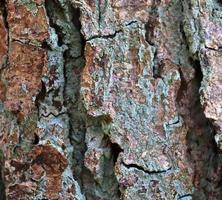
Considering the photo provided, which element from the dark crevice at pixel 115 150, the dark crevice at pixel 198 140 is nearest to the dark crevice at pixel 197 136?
the dark crevice at pixel 198 140

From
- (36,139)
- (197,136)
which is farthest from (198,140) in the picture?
(36,139)

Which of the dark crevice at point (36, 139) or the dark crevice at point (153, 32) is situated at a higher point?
the dark crevice at point (153, 32)

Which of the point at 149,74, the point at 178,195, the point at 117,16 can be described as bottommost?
the point at 178,195

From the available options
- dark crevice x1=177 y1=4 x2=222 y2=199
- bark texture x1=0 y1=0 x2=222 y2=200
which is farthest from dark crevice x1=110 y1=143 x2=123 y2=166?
dark crevice x1=177 y1=4 x2=222 y2=199

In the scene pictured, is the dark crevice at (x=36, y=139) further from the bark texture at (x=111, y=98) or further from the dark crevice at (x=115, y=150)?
the dark crevice at (x=115, y=150)

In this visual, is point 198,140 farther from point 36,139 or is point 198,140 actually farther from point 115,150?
point 36,139

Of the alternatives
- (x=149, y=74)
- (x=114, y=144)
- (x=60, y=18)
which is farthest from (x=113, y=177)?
(x=60, y=18)

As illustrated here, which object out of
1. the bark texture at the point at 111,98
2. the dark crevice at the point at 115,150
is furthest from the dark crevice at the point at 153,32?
the dark crevice at the point at 115,150

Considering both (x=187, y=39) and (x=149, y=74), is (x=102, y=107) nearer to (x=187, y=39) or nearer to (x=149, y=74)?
(x=149, y=74)

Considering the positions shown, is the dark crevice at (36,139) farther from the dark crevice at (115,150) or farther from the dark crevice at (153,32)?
the dark crevice at (153,32)
